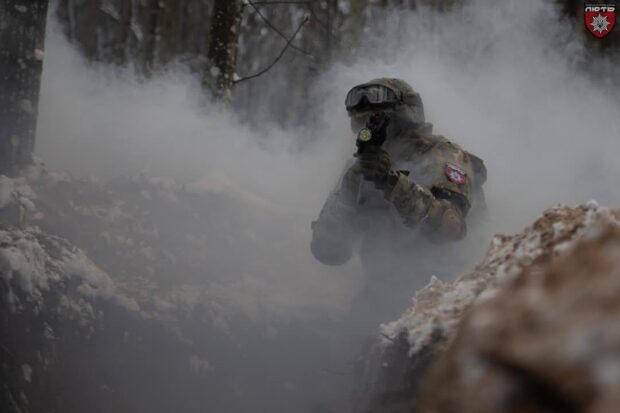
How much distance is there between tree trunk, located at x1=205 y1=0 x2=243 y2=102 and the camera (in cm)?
605

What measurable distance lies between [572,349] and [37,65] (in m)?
4.21

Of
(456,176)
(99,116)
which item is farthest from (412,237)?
(99,116)

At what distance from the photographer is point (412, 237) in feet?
11.4

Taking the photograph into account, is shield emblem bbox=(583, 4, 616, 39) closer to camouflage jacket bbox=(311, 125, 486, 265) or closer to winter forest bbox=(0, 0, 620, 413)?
winter forest bbox=(0, 0, 620, 413)

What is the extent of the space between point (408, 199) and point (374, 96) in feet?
2.23

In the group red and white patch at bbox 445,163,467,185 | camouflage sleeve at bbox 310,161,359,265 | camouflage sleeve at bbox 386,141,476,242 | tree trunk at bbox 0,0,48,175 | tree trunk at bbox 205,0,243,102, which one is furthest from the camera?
tree trunk at bbox 205,0,243,102

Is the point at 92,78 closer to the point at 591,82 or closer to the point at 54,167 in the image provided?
the point at 54,167

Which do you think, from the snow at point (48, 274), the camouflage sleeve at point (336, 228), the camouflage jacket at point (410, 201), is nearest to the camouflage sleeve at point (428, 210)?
the camouflage jacket at point (410, 201)

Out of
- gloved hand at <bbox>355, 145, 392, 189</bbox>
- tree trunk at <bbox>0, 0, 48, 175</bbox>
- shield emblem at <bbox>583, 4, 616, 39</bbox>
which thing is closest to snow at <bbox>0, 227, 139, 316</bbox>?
tree trunk at <bbox>0, 0, 48, 175</bbox>

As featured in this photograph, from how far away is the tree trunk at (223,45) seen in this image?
6.05 m

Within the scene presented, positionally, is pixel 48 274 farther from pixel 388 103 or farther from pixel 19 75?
pixel 388 103

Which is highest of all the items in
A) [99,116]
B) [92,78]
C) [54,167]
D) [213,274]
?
[92,78]

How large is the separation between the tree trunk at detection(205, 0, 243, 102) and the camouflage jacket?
111 inches

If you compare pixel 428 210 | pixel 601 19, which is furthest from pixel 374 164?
pixel 601 19
